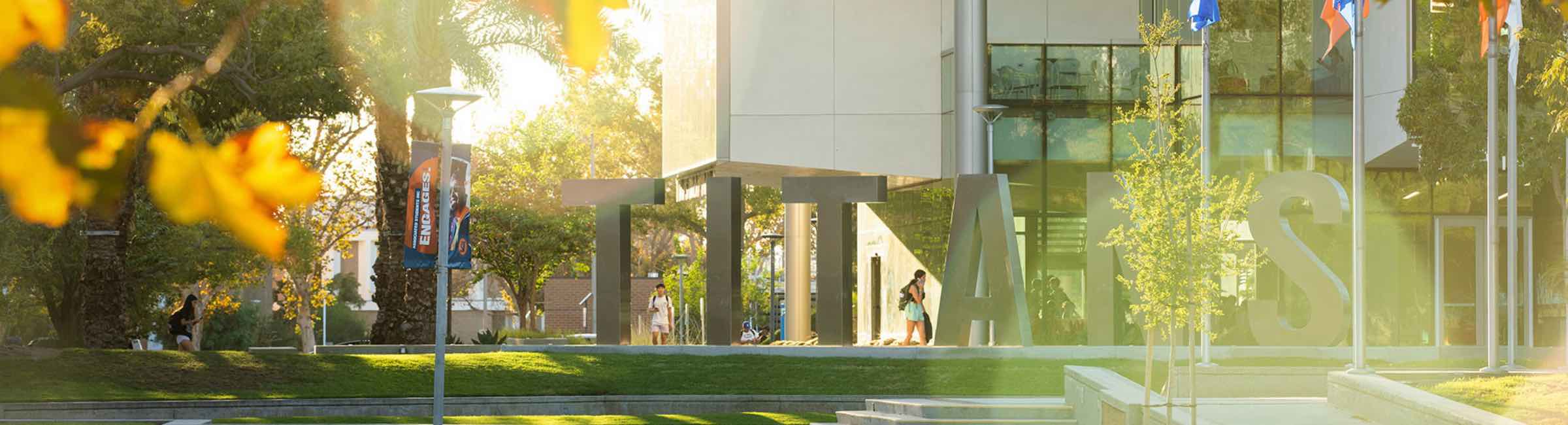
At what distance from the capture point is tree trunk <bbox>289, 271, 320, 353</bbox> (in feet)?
191

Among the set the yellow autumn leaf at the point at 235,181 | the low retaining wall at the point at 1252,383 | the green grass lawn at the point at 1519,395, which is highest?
the yellow autumn leaf at the point at 235,181

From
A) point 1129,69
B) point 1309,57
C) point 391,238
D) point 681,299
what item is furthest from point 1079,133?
point 681,299

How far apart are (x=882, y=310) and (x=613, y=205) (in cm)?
1533

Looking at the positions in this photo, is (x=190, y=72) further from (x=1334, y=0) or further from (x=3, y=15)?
(x=1334, y=0)

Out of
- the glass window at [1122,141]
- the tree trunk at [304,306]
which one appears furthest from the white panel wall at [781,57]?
the tree trunk at [304,306]

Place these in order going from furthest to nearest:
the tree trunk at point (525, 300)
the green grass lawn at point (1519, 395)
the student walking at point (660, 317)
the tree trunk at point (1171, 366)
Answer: the tree trunk at point (525, 300) → the student walking at point (660, 317) → the tree trunk at point (1171, 366) → the green grass lawn at point (1519, 395)

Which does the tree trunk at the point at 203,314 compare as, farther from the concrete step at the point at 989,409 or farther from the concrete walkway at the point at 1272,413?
the concrete walkway at the point at 1272,413

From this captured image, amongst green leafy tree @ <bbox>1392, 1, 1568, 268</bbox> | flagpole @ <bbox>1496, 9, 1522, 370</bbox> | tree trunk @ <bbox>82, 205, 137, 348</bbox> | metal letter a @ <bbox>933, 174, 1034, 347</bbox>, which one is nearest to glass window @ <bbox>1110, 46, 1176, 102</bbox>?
green leafy tree @ <bbox>1392, 1, 1568, 268</bbox>

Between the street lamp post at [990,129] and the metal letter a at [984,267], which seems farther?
the street lamp post at [990,129]

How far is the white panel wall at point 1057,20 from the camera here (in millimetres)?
36219

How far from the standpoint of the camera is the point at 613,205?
3250 centimetres

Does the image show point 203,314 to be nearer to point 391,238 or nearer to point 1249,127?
point 391,238

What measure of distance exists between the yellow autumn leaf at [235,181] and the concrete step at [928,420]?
1859 centimetres

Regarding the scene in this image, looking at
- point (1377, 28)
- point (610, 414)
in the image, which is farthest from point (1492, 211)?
point (1377, 28)
